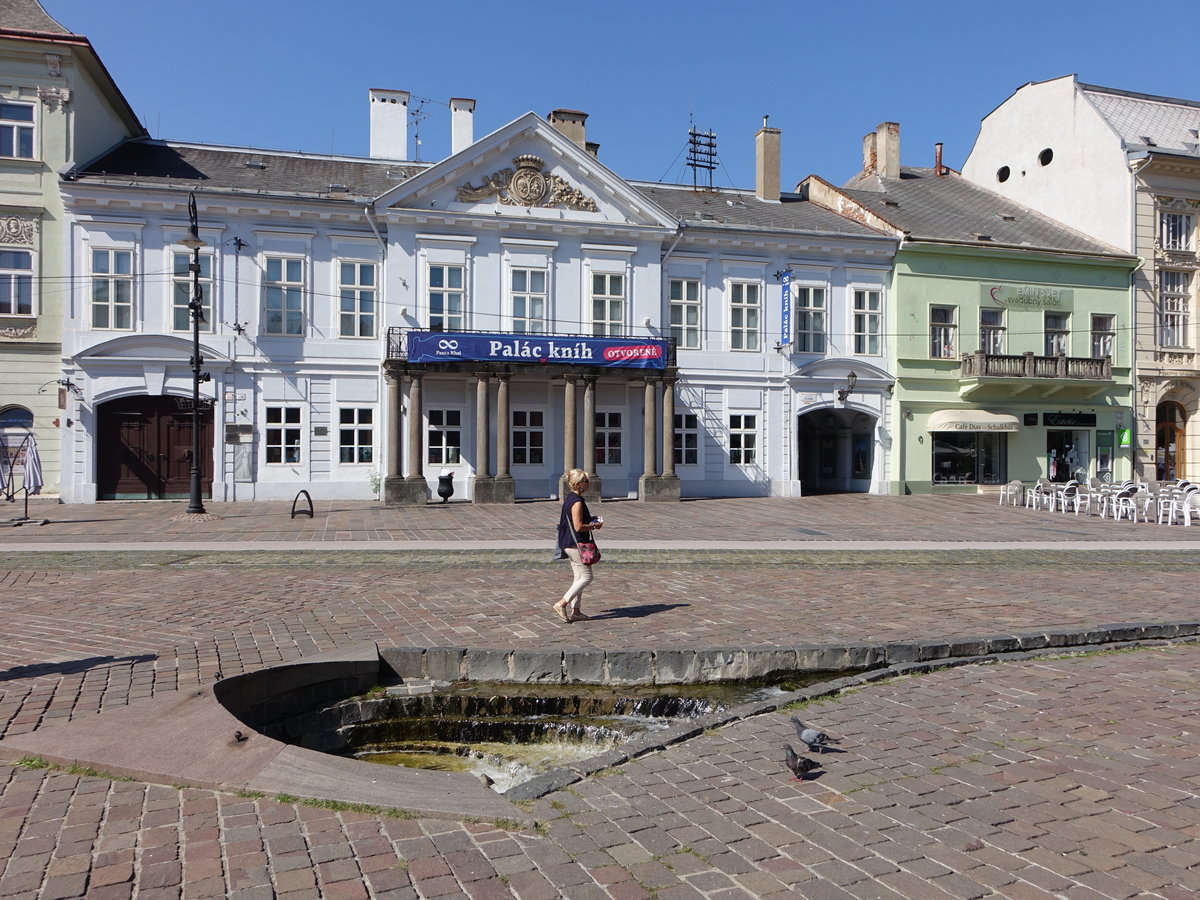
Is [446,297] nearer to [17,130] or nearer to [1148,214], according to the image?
[17,130]

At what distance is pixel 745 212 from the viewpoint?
98.0 ft

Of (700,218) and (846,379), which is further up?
(700,218)

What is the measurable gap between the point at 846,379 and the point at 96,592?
23932 mm

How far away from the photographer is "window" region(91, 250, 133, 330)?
23.4 meters

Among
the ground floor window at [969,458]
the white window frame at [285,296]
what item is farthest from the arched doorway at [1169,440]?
the white window frame at [285,296]

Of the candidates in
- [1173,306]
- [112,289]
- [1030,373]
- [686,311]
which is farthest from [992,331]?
[112,289]

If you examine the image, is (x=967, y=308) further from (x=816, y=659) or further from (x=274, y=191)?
(x=816, y=659)

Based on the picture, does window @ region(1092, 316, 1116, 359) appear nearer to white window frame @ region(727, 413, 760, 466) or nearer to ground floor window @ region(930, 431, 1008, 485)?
ground floor window @ region(930, 431, 1008, 485)

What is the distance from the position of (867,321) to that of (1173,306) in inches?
482

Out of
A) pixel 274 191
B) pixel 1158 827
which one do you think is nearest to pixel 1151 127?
pixel 274 191

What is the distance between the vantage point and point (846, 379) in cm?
2866

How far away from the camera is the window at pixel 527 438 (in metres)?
26.3

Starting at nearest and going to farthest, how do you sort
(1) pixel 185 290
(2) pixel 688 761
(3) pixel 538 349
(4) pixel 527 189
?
(2) pixel 688 761 < (1) pixel 185 290 < (3) pixel 538 349 < (4) pixel 527 189

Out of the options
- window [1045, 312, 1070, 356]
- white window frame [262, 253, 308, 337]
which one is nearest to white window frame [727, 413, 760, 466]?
window [1045, 312, 1070, 356]
